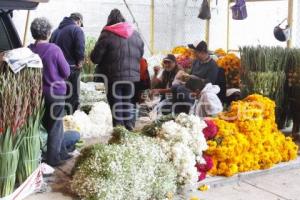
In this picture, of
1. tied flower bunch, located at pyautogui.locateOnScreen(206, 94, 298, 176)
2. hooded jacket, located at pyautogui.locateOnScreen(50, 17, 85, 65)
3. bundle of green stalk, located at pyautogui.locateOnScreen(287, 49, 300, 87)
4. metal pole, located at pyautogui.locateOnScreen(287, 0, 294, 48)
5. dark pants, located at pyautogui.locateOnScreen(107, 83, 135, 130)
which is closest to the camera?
tied flower bunch, located at pyautogui.locateOnScreen(206, 94, 298, 176)

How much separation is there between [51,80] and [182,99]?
296cm

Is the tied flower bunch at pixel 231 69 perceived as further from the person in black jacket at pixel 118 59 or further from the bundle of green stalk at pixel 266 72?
the person in black jacket at pixel 118 59

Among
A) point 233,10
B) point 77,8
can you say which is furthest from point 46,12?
point 233,10

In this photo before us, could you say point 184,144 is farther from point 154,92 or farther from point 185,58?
point 185,58

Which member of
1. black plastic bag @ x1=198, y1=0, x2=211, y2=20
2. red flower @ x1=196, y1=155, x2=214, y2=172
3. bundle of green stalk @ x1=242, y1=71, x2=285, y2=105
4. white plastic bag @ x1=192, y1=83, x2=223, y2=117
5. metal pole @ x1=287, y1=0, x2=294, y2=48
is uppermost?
black plastic bag @ x1=198, y1=0, x2=211, y2=20

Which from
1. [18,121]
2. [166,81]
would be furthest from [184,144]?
[166,81]

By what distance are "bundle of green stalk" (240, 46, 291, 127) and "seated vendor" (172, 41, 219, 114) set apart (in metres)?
0.52

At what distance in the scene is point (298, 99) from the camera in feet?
20.7

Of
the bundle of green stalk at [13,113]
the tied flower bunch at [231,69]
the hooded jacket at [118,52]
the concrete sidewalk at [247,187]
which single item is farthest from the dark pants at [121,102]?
the bundle of green stalk at [13,113]

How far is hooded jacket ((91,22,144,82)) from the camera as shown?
5875 millimetres

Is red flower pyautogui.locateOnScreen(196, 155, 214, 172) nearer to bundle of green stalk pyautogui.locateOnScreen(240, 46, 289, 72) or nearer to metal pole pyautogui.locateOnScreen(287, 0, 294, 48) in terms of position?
bundle of green stalk pyautogui.locateOnScreen(240, 46, 289, 72)

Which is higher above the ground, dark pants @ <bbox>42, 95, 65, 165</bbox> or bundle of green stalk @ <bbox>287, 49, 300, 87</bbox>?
bundle of green stalk @ <bbox>287, 49, 300, 87</bbox>

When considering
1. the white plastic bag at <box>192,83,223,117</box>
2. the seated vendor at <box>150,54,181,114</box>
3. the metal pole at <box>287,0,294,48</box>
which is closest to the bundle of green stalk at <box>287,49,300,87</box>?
the white plastic bag at <box>192,83,223,117</box>

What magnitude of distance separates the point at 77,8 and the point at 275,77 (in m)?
5.90
